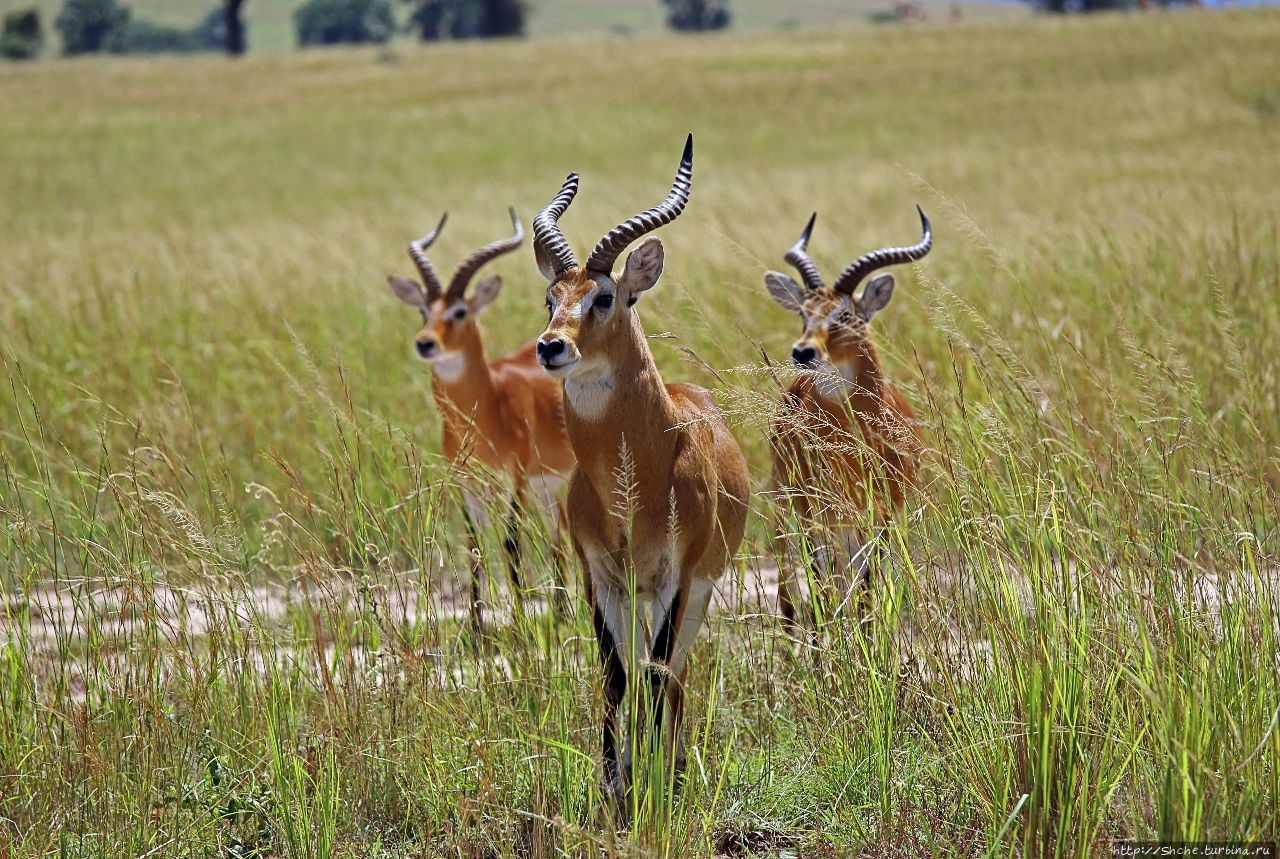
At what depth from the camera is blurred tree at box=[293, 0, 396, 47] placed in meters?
101

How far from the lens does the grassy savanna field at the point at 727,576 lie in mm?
3090

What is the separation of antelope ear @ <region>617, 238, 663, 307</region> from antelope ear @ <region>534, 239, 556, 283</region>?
0.22 meters

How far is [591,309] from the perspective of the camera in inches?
139

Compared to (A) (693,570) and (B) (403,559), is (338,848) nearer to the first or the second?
(A) (693,570)

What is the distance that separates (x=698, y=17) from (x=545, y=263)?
103688 mm

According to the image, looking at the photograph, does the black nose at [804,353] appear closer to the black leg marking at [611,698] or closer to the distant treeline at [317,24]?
the black leg marking at [611,698]

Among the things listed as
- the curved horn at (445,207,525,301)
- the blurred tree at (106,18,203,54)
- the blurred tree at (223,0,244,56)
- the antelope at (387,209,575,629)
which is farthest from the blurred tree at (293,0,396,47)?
the antelope at (387,209,575,629)

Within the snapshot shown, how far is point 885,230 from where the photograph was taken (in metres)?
11.0

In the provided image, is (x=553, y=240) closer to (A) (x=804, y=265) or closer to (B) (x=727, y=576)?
(A) (x=804, y=265)

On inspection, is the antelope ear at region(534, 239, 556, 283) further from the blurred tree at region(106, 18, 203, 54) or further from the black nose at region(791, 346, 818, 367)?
the blurred tree at region(106, 18, 203, 54)

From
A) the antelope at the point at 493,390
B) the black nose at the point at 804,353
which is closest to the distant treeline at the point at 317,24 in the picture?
the antelope at the point at 493,390

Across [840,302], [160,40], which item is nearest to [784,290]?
[840,302]

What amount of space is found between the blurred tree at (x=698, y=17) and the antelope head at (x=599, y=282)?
101 m

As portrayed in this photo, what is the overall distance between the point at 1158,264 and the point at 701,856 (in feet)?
19.6
